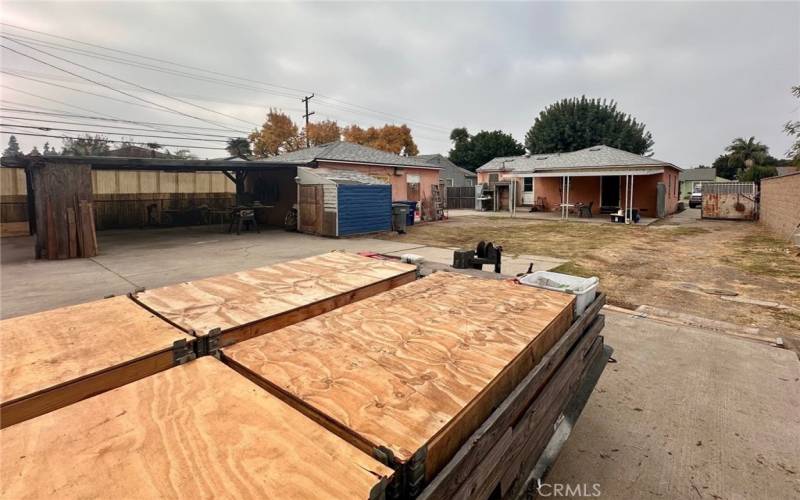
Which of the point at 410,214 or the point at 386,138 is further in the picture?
the point at 386,138

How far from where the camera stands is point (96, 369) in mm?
1318

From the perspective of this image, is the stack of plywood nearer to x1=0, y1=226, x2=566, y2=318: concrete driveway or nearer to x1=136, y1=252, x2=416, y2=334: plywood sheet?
x1=136, y1=252, x2=416, y2=334: plywood sheet

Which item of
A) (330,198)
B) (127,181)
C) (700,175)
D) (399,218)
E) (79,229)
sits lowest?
(79,229)

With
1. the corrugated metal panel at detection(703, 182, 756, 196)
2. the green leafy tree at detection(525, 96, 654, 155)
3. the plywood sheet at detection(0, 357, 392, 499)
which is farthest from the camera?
the green leafy tree at detection(525, 96, 654, 155)

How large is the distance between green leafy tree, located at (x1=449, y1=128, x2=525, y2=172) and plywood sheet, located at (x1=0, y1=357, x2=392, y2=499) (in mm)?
42983

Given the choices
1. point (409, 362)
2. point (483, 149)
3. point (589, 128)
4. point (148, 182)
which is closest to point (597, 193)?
point (589, 128)

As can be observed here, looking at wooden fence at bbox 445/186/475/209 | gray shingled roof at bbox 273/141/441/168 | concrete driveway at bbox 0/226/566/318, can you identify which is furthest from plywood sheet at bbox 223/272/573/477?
wooden fence at bbox 445/186/475/209

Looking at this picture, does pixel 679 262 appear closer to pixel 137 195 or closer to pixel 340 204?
pixel 340 204

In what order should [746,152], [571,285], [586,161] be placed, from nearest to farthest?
[571,285], [586,161], [746,152]

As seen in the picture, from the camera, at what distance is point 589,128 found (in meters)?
32.3

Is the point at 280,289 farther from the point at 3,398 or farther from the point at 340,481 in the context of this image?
the point at 340,481

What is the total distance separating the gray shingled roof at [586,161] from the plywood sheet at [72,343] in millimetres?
21559

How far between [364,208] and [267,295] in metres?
11.1

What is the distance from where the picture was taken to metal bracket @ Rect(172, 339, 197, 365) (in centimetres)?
146
